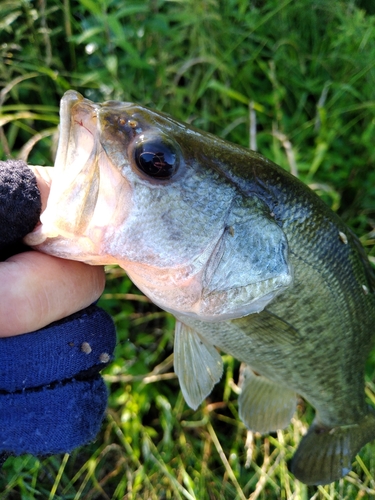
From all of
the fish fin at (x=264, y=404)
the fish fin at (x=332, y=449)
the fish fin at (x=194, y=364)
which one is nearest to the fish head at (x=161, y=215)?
the fish fin at (x=194, y=364)

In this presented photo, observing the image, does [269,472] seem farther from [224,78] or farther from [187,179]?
[224,78]

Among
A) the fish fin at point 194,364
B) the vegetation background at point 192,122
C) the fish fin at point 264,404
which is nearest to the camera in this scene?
the fish fin at point 194,364

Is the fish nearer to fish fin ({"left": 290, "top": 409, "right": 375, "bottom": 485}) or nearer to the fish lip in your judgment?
the fish lip

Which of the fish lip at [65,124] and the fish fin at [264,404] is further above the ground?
the fish lip at [65,124]

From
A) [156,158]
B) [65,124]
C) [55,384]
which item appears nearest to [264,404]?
[55,384]

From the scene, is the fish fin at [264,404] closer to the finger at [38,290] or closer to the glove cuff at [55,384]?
the glove cuff at [55,384]

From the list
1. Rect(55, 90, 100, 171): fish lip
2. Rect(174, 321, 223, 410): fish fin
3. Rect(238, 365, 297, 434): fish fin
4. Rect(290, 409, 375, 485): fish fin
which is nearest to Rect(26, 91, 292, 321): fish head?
Rect(55, 90, 100, 171): fish lip

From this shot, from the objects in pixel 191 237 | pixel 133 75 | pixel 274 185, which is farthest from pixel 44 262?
pixel 133 75
